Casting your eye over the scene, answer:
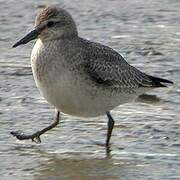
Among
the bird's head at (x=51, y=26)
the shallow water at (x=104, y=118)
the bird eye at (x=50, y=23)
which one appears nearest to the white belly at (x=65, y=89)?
the bird's head at (x=51, y=26)

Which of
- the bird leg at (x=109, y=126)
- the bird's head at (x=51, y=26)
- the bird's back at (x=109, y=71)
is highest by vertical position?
the bird's head at (x=51, y=26)

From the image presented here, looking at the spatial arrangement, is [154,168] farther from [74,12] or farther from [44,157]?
[74,12]

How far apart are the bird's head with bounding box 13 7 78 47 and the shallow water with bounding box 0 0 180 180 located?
94 centimetres

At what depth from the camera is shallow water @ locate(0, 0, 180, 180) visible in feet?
29.3

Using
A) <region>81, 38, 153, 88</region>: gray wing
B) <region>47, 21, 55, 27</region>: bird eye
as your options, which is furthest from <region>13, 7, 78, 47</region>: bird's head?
<region>81, 38, 153, 88</region>: gray wing

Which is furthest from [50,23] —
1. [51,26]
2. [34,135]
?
[34,135]

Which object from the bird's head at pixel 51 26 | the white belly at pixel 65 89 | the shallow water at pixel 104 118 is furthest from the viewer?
the bird's head at pixel 51 26

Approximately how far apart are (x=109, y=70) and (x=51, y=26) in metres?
0.74

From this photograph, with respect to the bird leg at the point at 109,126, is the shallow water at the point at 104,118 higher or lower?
lower

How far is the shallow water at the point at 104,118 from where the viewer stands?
8.92 m

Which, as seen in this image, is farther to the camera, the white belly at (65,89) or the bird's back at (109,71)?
the bird's back at (109,71)

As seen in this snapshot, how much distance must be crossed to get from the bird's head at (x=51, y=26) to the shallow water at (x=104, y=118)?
3.07ft

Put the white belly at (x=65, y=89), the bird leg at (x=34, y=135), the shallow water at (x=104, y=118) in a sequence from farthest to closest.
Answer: the bird leg at (x=34, y=135) → the white belly at (x=65, y=89) → the shallow water at (x=104, y=118)

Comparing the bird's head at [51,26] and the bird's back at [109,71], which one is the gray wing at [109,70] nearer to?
the bird's back at [109,71]
